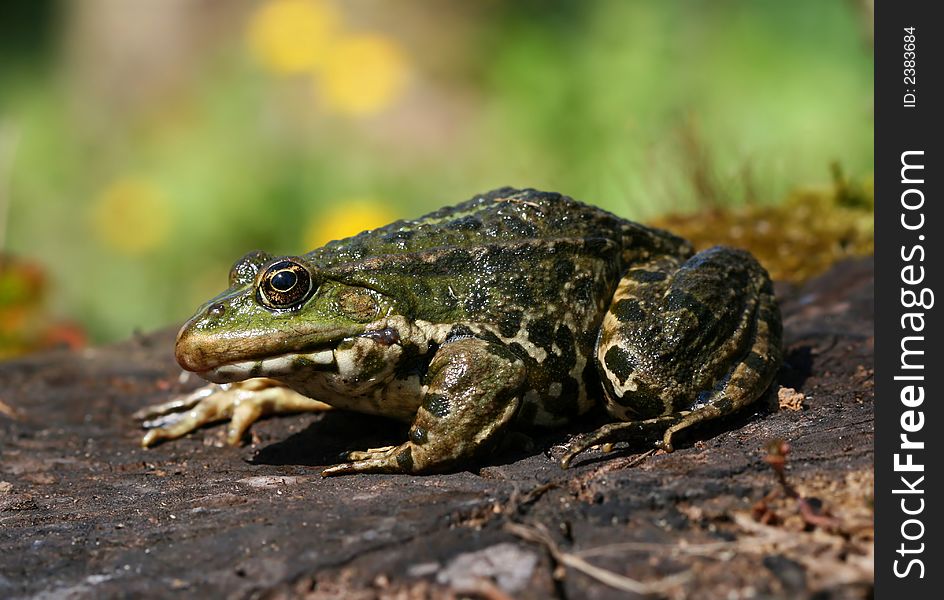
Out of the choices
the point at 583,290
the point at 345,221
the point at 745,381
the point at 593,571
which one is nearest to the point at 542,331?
the point at 583,290

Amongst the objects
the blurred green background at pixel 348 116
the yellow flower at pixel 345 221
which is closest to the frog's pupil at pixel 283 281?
the blurred green background at pixel 348 116

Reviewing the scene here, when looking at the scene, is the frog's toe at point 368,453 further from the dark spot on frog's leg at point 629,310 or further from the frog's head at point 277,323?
the dark spot on frog's leg at point 629,310

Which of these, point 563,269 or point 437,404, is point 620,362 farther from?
point 437,404

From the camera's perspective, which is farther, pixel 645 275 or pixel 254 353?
pixel 645 275

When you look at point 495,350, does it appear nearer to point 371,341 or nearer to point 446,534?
point 371,341
